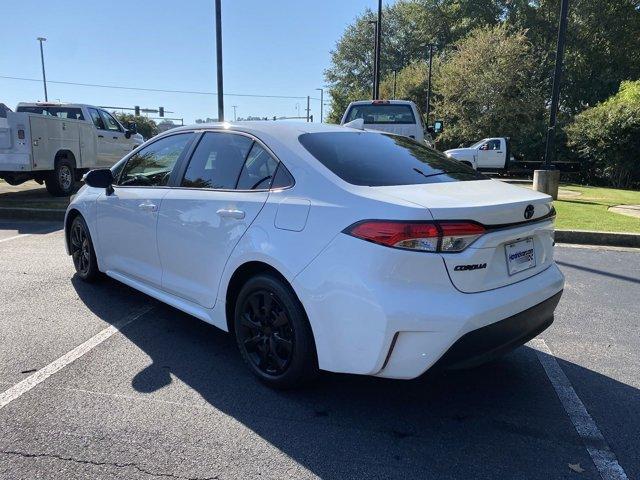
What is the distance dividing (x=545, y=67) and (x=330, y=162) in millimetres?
35308

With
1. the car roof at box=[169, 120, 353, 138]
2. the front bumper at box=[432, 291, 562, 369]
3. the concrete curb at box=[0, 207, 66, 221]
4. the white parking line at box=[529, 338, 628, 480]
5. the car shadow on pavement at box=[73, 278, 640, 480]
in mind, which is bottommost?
the car shadow on pavement at box=[73, 278, 640, 480]

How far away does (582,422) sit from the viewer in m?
2.97

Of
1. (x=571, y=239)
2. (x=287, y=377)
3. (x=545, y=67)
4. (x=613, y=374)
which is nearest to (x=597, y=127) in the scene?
(x=571, y=239)

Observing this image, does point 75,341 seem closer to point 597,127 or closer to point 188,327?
point 188,327

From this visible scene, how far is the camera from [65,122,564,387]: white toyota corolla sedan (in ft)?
8.59

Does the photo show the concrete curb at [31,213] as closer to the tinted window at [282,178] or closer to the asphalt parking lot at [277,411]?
the asphalt parking lot at [277,411]

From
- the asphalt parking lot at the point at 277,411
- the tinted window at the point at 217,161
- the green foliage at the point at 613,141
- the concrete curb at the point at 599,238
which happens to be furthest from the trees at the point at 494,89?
the tinted window at the point at 217,161

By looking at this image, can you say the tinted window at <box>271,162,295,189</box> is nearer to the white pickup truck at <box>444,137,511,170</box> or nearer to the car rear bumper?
the car rear bumper

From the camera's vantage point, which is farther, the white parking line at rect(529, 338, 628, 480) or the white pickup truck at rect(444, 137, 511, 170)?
the white pickup truck at rect(444, 137, 511, 170)

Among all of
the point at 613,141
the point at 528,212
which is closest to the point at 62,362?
the point at 528,212

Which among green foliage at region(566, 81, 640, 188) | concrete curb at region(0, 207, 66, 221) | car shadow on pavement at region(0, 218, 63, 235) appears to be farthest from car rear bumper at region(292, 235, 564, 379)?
green foliage at region(566, 81, 640, 188)

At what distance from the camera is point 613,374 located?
11.7 ft

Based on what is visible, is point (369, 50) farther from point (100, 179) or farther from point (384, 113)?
point (100, 179)

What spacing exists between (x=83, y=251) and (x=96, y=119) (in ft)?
31.6
